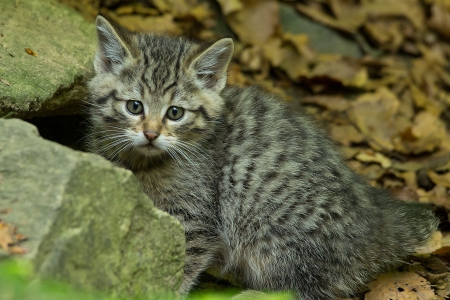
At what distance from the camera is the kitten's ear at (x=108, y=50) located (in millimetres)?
4156

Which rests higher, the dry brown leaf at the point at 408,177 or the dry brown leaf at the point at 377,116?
the dry brown leaf at the point at 377,116

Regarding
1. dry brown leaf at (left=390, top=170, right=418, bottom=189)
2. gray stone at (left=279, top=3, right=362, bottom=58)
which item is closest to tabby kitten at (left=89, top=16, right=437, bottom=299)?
dry brown leaf at (left=390, top=170, right=418, bottom=189)

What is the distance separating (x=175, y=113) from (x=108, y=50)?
700mm

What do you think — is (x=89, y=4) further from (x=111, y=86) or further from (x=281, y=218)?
(x=281, y=218)

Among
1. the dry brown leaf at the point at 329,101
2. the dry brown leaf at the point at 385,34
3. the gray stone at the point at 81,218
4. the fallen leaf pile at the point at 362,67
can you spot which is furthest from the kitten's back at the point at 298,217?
the dry brown leaf at the point at 385,34

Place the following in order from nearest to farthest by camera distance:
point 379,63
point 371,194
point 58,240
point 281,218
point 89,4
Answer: point 58,240 < point 281,218 < point 371,194 < point 89,4 < point 379,63

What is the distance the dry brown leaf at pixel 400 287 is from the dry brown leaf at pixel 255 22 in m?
4.09

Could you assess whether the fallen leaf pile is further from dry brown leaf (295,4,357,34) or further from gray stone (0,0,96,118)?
gray stone (0,0,96,118)

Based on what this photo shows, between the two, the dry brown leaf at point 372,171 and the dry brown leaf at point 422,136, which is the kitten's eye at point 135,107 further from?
the dry brown leaf at point 422,136

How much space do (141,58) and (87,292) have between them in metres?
2.11

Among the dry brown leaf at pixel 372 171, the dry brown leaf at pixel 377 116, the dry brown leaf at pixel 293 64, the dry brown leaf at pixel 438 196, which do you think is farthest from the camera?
the dry brown leaf at pixel 293 64

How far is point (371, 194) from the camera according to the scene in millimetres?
4539

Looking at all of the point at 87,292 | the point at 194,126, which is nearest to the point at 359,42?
the point at 194,126

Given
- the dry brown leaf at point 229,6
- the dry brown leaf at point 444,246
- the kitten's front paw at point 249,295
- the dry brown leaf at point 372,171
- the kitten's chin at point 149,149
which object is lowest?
the kitten's front paw at point 249,295
